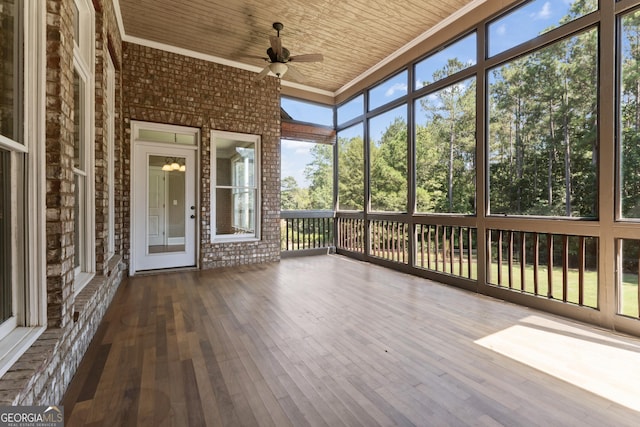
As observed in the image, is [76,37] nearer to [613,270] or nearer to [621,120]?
[621,120]

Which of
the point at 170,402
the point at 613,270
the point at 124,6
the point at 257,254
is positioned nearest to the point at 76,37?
the point at 124,6

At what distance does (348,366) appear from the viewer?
2.05 m

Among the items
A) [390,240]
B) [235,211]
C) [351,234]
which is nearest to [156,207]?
[235,211]

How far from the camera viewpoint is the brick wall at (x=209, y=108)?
4613 mm

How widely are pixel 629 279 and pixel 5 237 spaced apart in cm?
440

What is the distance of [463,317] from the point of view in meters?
2.95

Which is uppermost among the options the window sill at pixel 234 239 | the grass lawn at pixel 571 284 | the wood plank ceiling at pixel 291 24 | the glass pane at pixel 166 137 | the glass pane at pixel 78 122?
the wood plank ceiling at pixel 291 24

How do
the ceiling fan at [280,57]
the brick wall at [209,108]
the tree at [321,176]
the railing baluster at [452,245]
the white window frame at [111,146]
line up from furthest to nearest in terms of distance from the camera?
the tree at [321,176] → the brick wall at [209,108] → the railing baluster at [452,245] → the ceiling fan at [280,57] → the white window frame at [111,146]

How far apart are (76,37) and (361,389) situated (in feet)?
11.2

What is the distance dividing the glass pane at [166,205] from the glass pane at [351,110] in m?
3.38

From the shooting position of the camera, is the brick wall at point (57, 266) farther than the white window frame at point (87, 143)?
No

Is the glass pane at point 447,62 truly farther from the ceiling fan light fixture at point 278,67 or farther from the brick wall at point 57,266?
the brick wall at point 57,266

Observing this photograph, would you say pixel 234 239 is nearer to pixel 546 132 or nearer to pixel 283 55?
pixel 283 55

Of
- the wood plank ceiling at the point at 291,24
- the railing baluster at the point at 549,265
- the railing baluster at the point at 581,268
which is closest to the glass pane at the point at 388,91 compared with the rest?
the wood plank ceiling at the point at 291,24
